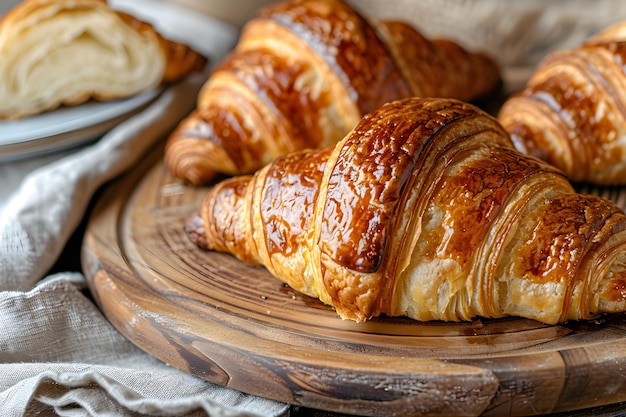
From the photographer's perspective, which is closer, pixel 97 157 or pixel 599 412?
pixel 599 412

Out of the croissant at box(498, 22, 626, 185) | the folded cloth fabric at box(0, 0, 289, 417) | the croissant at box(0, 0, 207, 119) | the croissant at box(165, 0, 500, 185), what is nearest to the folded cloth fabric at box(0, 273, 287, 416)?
the folded cloth fabric at box(0, 0, 289, 417)

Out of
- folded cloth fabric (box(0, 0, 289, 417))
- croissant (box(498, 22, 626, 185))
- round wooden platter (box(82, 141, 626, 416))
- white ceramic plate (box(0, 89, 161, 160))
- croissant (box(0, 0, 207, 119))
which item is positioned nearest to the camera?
round wooden platter (box(82, 141, 626, 416))

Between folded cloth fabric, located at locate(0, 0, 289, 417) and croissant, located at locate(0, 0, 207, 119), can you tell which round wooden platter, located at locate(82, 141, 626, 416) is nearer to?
folded cloth fabric, located at locate(0, 0, 289, 417)

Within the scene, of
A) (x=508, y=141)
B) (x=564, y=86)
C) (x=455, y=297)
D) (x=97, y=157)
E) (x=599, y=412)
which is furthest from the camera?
(x=97, y=157)

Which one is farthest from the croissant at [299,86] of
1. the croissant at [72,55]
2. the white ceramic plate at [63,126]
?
the croissant at [72,55]

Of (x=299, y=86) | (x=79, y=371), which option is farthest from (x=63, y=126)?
(x=79, y=371)

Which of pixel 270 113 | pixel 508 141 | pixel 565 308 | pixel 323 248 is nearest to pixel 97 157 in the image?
pixel 270 113

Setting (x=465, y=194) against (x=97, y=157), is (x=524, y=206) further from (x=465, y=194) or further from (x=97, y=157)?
(x=97, y=157)
